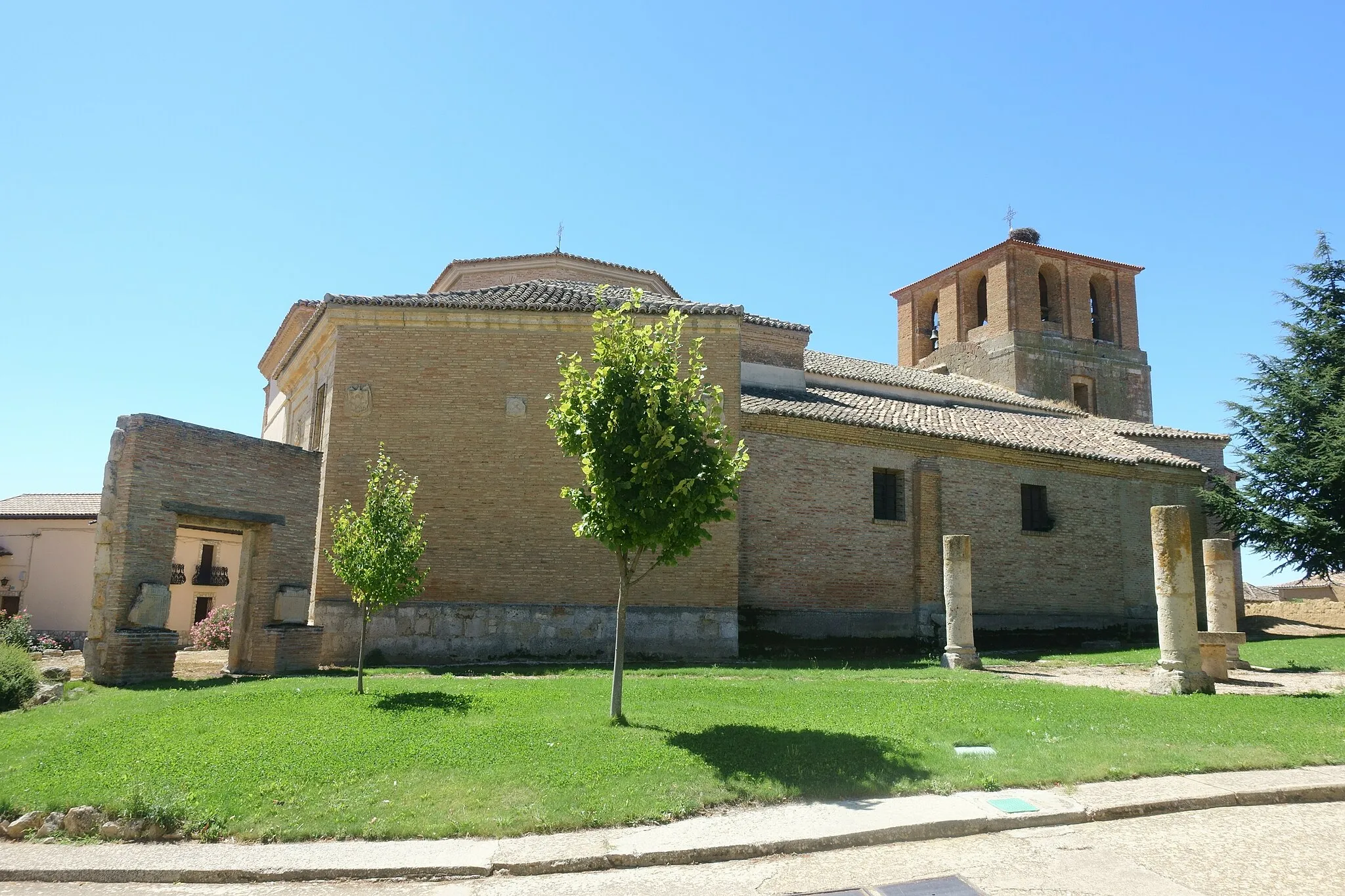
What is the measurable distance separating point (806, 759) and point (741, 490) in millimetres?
11119

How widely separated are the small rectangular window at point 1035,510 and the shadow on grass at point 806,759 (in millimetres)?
15145

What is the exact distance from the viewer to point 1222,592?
47.5 feet

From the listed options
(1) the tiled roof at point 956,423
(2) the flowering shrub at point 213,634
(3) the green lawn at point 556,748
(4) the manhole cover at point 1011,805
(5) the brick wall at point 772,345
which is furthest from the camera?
(5) the brick wall at point 772,345

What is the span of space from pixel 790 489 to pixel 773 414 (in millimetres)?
1636

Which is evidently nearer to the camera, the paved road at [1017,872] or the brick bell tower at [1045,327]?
the paved road at [1017,872]

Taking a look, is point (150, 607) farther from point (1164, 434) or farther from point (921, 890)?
point (1164, 434)

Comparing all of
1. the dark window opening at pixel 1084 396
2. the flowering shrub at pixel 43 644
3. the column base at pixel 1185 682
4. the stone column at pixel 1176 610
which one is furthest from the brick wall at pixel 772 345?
the flowering shrub at pixel 43 644

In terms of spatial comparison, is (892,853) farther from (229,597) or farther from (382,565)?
(229,597)

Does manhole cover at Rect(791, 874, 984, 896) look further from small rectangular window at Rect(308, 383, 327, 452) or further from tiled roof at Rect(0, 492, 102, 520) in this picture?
tiled roof at Rect(0, 492, 102, 520)

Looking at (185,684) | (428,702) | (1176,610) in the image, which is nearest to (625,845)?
(428,702)

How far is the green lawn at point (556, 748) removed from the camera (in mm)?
6227

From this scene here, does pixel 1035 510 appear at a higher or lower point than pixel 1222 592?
higher

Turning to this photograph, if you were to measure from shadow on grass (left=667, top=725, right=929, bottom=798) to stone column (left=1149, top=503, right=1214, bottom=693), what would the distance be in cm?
614

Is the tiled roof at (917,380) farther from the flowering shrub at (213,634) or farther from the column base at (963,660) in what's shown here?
the flowering shrub at (213,634)
